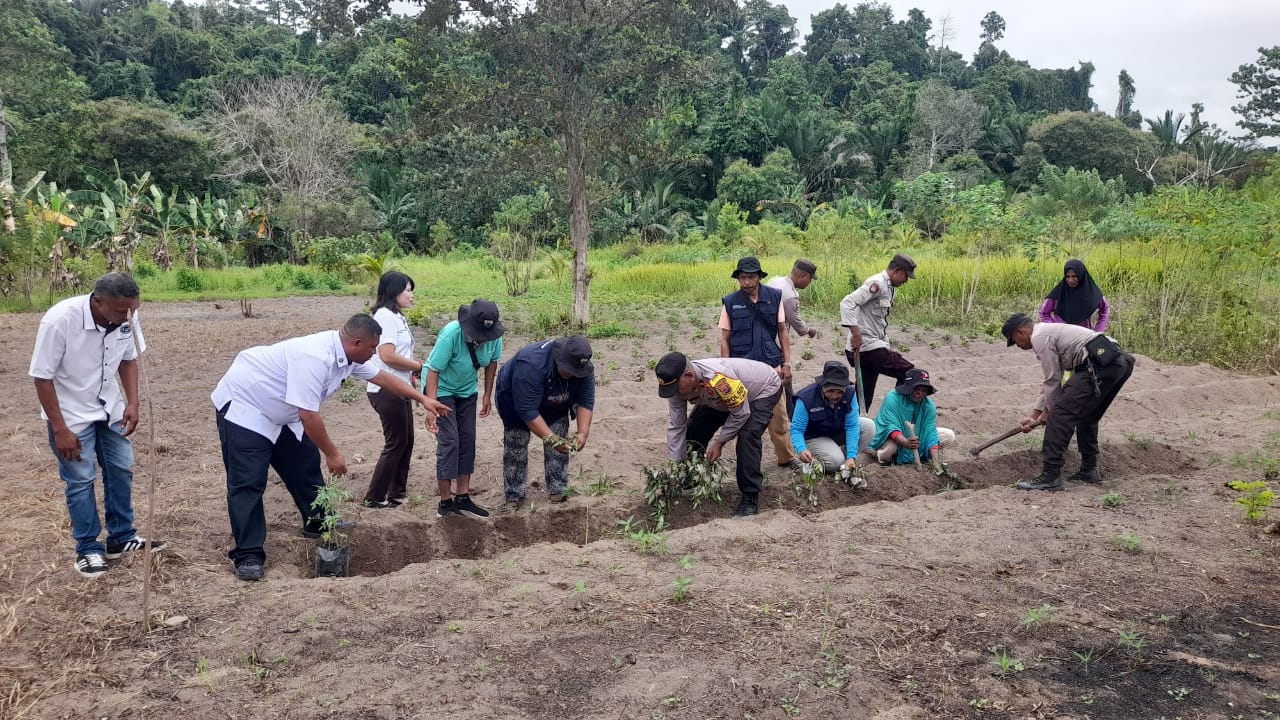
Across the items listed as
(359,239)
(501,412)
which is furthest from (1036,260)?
(359,239)

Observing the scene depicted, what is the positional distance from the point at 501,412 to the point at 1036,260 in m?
12.7

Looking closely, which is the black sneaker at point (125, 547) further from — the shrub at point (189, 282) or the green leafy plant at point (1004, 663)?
the shrub at point (189, 282)

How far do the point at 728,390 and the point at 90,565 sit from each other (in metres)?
3.74

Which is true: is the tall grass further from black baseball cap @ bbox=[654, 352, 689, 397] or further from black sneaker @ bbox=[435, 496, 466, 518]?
black baseball cap @ bbox=[654, 352, 689, 397]

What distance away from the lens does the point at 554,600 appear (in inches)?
178

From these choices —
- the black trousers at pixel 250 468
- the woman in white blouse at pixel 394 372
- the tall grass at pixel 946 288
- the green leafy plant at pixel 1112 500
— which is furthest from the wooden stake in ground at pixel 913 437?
the tall grass at pixel 946 288

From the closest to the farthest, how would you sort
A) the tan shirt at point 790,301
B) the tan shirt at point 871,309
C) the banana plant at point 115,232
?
the tan shirt at point 790,301 → the tan shirt at point 871,309 → the banana plant at point 115,232

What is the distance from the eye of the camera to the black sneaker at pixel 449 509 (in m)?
6.13

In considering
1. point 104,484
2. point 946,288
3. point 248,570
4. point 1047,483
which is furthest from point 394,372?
point 946,288

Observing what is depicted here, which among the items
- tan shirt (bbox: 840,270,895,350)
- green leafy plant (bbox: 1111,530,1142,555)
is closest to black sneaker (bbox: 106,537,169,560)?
tan shirt (bbox: 840,270,895,350)

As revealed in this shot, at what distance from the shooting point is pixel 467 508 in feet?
20.3

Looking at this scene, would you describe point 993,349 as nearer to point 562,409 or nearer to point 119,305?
point 562,409

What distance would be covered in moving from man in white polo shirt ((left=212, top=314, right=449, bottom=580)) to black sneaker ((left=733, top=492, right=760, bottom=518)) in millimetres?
2767

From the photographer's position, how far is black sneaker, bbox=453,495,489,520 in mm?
6172
